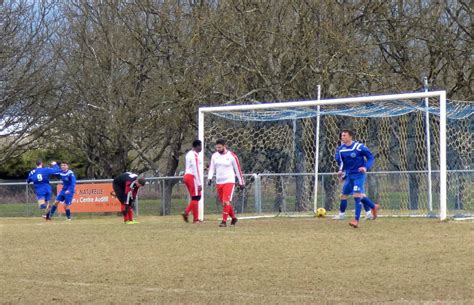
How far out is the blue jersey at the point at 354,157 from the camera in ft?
61.6

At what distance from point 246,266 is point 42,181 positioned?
19.9 metres

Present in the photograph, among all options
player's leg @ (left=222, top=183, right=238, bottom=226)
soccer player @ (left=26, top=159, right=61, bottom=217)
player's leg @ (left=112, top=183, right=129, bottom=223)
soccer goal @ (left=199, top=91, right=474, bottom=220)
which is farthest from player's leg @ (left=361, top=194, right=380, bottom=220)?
soccer player @ (left=26, top=159, right=61, bottom=217)

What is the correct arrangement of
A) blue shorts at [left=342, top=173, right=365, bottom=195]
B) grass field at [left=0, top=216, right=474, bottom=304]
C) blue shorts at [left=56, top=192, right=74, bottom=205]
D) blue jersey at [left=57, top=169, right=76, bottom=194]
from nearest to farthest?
grass field at [left=0, top=216, right=474, bottom=304], blue shorts at [left=342, top=173, right=365, bottom=195], blue shorts at [left=56, top=192, right=74, bottom=205], blue jersey at [left=57, top=169, right=76, bottom=194]

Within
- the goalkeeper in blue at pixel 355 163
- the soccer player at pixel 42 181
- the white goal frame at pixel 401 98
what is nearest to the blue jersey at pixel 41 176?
the soccer player at pixel 42 181

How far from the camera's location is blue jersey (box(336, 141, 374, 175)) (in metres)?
18.8

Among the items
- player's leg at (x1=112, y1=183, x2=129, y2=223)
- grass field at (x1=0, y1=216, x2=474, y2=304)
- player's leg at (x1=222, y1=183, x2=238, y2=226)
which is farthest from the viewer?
player's leg at (x1=112, y1=183, x2=129, y2=223)

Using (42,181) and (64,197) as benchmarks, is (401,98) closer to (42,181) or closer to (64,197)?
(64,197)

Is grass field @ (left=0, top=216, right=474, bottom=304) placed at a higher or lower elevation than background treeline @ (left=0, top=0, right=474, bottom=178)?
A: lower

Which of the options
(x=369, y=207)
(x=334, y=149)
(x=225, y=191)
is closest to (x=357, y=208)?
(x=369, y=207)

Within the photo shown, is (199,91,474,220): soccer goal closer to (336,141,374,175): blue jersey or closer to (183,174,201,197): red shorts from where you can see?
(183,174,201,197): red shorts

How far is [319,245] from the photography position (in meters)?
14.3

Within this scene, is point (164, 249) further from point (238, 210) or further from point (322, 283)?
point (238, 210)

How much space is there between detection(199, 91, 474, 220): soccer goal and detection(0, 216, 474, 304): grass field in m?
5.18

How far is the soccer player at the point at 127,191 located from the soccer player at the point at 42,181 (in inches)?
259
